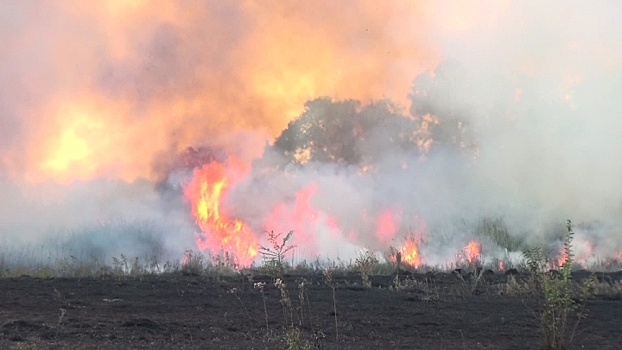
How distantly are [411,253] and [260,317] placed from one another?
37.8 feet

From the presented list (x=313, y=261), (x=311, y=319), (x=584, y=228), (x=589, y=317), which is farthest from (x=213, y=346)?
(x=584, y=228)

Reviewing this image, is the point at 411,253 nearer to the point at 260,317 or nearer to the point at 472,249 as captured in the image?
the point at 472,249

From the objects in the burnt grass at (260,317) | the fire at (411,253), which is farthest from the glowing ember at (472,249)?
the burnt grass at (260,317)

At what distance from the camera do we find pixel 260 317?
7242mm

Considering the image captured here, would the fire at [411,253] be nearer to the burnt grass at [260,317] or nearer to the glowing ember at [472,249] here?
the glowing ember at [472,249]

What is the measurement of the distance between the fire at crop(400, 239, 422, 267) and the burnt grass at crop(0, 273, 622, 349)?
631cm

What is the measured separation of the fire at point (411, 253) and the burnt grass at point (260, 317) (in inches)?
249

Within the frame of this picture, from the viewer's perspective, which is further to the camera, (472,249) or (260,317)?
(472,249)

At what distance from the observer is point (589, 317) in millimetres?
7305

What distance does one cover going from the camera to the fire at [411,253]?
666 inches

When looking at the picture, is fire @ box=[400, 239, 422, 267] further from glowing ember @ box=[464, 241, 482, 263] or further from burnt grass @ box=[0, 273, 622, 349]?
burnt grass @ box=[0, 273, 622, 349]

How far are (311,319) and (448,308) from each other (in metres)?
2.15

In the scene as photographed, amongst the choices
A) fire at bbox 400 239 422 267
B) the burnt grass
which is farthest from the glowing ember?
the burnt grass

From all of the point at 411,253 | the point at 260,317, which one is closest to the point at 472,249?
the point at 411,253
